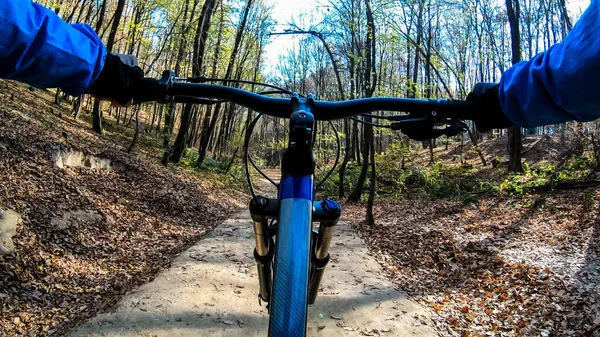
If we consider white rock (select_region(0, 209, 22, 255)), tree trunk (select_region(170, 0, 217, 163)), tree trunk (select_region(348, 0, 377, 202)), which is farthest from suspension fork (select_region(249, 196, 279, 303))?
tree trunk (select_region(170, 0, 217, 163))

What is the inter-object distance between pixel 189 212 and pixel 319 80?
2625 centimetres

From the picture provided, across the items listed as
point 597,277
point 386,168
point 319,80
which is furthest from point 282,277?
point 319,80

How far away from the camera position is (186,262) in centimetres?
567

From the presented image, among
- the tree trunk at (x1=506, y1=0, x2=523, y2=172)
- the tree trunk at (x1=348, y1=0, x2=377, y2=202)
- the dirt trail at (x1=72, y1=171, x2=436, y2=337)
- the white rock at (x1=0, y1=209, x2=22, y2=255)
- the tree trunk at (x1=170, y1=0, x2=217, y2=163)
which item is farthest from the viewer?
the tree trunk at (x1=170, y1=0, x2=217, y2=163)

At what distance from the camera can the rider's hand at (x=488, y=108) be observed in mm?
1375

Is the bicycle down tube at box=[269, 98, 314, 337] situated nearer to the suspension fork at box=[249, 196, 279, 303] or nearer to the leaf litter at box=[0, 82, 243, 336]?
the suspension fork at box=[249, 196, 279, 303]

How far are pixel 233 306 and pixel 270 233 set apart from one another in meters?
3.49

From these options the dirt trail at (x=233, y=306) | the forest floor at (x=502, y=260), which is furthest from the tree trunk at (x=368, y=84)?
the dirt trail at (x=233, y=306)

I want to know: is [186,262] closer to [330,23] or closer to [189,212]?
Answer: [189,212]

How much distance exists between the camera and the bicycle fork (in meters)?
1.30

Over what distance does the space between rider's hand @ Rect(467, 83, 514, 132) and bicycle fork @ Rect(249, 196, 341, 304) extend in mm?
712

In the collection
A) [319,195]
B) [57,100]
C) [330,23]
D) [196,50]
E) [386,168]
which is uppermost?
[330,23]

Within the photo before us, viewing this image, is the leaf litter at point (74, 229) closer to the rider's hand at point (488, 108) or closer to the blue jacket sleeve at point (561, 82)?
the rider's hand at point (488, 108)

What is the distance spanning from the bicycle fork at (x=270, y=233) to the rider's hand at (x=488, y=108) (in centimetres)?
71
